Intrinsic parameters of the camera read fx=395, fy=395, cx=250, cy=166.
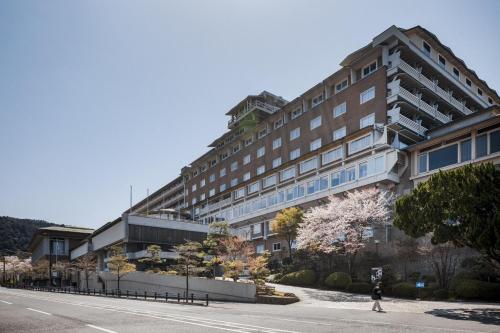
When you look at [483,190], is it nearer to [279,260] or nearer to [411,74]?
[411,74]

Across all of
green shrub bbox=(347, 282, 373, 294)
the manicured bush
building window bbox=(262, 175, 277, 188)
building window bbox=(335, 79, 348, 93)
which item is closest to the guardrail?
green shrub bbox=(347, 282, 373, 294)

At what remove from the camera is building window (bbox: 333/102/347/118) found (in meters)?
47.8

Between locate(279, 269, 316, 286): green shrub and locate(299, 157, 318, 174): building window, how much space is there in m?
15.1

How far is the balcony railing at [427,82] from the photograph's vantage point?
137 ft

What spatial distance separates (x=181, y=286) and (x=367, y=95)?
2853 cm

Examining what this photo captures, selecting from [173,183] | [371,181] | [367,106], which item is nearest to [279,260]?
[371,181]

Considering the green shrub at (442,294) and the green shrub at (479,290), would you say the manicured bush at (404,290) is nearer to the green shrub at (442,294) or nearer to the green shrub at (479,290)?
the green shrub at (442,294)

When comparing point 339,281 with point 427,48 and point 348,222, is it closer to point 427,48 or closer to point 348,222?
point 348,222

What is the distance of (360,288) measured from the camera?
3111 centimetres

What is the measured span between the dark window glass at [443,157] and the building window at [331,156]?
420 inches

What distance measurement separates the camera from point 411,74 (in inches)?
1674

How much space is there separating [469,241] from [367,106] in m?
26.0

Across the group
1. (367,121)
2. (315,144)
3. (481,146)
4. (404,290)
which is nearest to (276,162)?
(315,144)

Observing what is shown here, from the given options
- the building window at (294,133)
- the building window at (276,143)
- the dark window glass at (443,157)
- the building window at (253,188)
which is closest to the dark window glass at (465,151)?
the dark window glass at (443,157)
